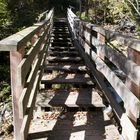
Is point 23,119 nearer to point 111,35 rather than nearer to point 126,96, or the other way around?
point 126,96

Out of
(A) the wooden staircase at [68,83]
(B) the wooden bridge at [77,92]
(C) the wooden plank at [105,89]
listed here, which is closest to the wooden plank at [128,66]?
(B) the wooden bridge at [77,92]

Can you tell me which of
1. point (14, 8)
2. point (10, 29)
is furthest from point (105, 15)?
point (10, 29)

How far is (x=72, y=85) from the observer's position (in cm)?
608

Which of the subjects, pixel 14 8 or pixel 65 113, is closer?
pixel 65 113

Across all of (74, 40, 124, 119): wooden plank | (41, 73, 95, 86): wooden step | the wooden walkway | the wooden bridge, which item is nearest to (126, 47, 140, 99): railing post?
the wooden bridge

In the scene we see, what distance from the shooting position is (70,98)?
203 inches

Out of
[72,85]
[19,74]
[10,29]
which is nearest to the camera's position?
[19,74]

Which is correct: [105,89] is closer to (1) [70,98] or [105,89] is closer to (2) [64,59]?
(1) [70,98]

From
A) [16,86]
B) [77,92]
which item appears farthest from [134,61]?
[77,92]

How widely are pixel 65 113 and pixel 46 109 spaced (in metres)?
0.31

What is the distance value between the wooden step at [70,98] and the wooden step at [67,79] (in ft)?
Result: 0.78

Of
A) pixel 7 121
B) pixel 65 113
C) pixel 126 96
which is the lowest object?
pixel 7 121

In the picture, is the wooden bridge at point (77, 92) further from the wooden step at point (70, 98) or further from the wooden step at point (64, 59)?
the wooden step at point (64, 59)

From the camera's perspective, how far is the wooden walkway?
4.04 m
